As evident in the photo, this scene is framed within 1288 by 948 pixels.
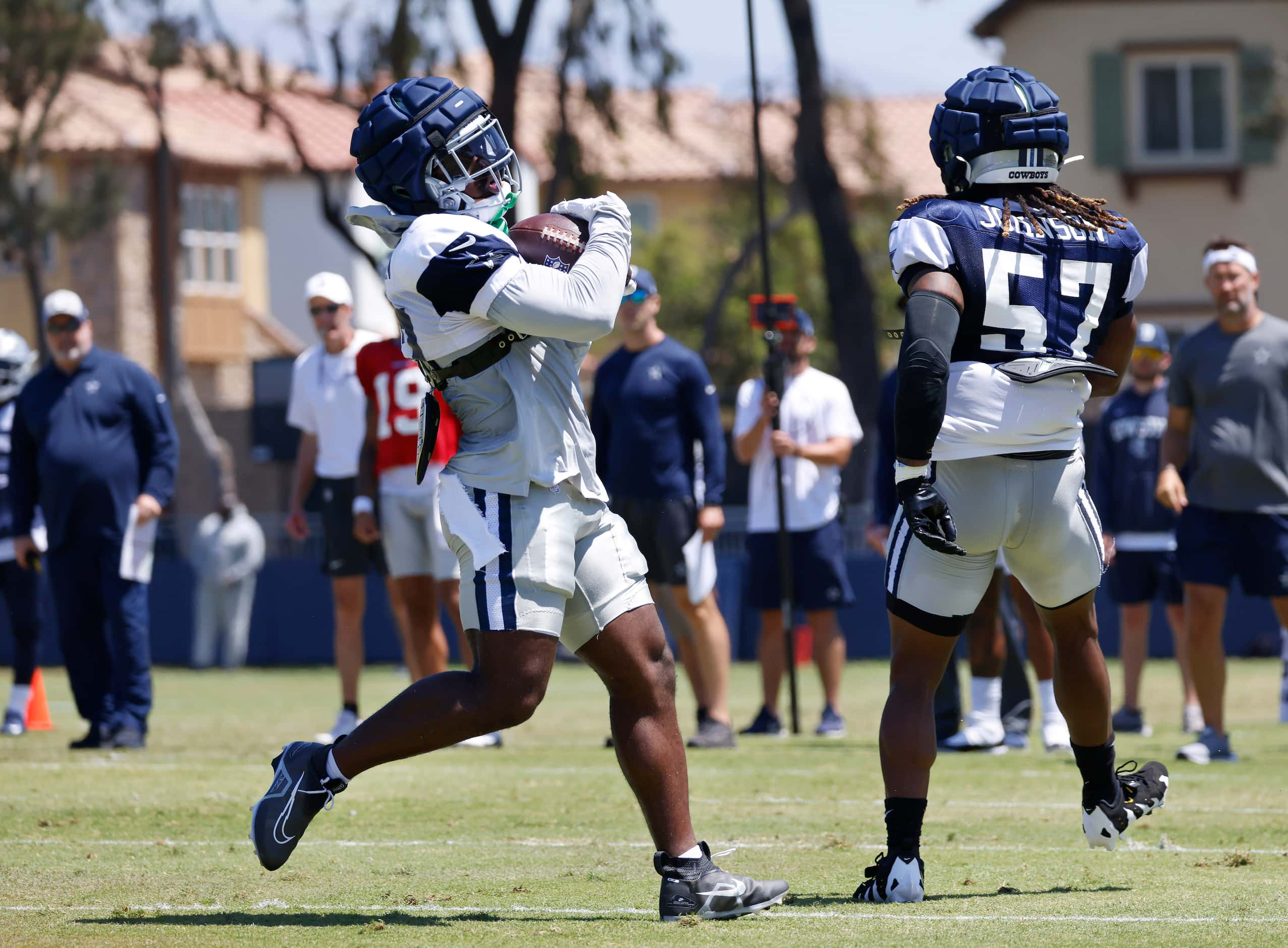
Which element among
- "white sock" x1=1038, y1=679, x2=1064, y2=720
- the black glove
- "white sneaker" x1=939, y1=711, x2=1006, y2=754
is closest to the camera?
the black glove

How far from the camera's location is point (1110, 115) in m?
31.4

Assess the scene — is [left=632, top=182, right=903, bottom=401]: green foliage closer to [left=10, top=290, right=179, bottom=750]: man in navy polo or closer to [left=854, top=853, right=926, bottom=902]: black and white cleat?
[left=10, top=290, right=179, bottom=750]: man in navy polo

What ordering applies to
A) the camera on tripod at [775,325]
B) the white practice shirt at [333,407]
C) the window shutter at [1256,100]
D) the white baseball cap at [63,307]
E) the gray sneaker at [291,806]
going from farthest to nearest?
the window shutter at [1256,100] → the camera on tripod at [775,325] → the white practice shirt at [333,407] → the white baseball cap at [63,307] → the gray sneaker at [291,806]

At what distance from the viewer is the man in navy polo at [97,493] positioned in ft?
32.2

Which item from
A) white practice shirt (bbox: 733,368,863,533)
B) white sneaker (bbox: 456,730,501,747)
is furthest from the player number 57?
white practice shirt (bbox: 733,368,863,533)

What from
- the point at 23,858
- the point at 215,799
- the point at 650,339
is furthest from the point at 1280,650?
the point at 23,858

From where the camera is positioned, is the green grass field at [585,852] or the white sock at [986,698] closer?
the green grass field at [585,852]

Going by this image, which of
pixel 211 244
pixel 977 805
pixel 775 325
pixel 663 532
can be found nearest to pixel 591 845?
pixel 977 805

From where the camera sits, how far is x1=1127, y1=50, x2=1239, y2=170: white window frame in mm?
31750

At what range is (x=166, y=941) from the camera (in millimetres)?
4578

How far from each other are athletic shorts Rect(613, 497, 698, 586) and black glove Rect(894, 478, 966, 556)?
15.7ft

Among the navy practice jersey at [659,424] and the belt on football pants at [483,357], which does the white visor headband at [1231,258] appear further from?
the belt on football pants at [483,357]

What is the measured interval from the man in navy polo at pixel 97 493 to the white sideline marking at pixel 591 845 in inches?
137

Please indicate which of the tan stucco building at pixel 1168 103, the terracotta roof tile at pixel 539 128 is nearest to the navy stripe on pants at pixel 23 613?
the terracotta roof tile at pixel 539 128
